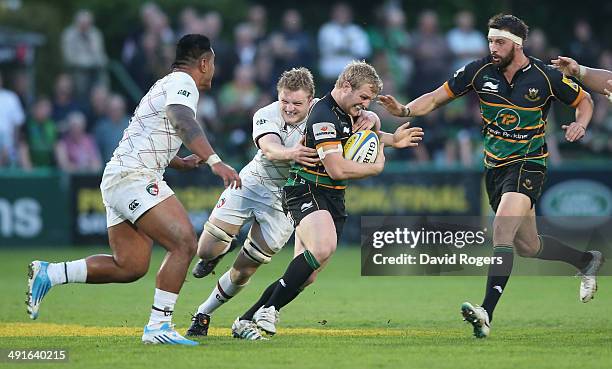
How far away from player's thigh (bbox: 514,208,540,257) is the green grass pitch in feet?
2.29

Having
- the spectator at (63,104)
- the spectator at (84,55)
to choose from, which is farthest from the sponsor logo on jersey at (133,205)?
the spectator at (84,55)

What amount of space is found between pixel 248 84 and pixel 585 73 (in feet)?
35.6

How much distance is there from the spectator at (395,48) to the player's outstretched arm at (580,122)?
1109 centimetres

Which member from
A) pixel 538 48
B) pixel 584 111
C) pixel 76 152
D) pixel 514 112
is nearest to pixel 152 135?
pixel 514 112

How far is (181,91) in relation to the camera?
30.9 feet

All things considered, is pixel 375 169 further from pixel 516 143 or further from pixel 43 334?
pixel 43 334

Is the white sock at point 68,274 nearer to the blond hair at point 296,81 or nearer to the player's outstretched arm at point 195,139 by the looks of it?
the player's outstretched arm at point 195,139

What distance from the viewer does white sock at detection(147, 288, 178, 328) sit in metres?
9.37

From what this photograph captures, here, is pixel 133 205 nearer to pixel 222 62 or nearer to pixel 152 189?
pixel 152 189

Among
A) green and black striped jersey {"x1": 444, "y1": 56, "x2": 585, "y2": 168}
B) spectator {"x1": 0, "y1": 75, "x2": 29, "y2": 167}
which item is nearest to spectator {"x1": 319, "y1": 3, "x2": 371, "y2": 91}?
spectator {"x1": 0, "y1": 75, "x2": 29, "y2": 167}

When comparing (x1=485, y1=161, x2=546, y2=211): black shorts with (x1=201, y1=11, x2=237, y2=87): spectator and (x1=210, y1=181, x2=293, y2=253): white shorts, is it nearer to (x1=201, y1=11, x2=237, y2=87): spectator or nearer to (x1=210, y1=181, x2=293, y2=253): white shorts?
(x1=210, y1=181, x2=293, y2=253): white shorts

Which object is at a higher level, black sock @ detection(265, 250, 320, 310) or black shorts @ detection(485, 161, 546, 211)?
black shorts @ detection(485, 161, 546, 211)

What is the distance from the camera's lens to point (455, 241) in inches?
510

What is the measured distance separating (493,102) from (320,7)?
15.6 metres
